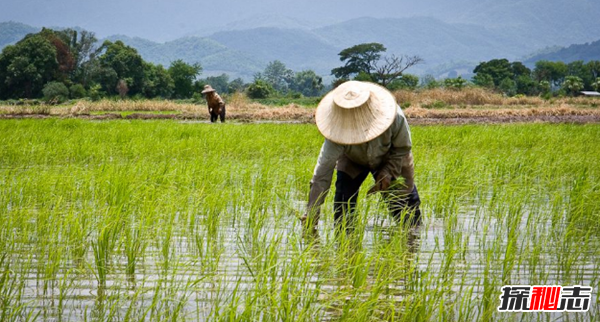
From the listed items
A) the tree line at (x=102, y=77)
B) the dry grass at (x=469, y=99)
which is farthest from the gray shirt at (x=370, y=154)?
the tree line at (x=102, y=77)

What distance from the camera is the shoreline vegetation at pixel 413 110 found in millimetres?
17125

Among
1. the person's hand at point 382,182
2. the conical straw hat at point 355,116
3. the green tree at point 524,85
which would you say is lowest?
the person's hand at point 382,182

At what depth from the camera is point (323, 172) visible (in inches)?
133

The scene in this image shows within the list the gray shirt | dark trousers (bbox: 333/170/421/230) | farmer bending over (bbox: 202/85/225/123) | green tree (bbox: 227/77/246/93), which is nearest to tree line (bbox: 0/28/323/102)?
green tree (bbox: 227/77/246/93)

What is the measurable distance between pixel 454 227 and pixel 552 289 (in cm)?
127

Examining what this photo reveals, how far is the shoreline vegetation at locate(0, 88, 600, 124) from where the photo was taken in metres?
17.1

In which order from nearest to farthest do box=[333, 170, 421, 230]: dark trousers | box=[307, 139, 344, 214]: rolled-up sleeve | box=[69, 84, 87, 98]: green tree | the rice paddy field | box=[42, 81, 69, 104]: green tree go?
the rice paddy field < box=[307, 139, 344, 214]: rolled-up sleeve < box=[333, 170, 421, 230]: dark trousers < box=[42, 81, 69, 104]: green tree < box=[69, 84, 87, 98]: green tree

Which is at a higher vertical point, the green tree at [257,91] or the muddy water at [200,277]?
the green tree at [257,91]

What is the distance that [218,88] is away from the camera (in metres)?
104

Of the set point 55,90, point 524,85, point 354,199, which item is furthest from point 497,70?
point 354,199

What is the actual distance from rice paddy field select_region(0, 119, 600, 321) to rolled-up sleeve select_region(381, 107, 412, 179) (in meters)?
0.20

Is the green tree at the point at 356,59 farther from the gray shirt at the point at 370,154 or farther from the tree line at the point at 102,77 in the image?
the gray shirt at the point at 370,154

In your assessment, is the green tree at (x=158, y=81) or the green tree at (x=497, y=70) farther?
the green tree at (x=497, y=70)

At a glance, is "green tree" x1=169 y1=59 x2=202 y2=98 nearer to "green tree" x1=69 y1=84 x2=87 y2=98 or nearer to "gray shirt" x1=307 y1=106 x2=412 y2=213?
"green tree" x1=69 y1=84 x2=87 y2=98
